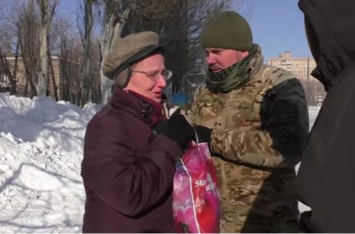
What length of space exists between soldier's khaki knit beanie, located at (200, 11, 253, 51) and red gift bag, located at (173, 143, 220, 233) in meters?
0.79

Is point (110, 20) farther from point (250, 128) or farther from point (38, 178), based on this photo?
point (250, 128)

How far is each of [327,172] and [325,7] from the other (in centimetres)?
→ 43

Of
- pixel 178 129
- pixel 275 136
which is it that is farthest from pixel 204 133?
pixel 178 129

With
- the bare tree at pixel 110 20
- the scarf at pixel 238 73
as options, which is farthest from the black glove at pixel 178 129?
the bare tree at pixel 110 20

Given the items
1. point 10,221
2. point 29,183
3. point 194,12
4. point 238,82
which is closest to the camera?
point 238,82

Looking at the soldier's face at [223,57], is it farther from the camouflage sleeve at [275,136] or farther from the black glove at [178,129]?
the black glove at [178,129]

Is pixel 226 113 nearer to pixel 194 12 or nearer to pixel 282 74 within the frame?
pixel 282 74

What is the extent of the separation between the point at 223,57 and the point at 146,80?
2.30 feet

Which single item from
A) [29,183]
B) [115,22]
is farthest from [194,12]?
[29,183]

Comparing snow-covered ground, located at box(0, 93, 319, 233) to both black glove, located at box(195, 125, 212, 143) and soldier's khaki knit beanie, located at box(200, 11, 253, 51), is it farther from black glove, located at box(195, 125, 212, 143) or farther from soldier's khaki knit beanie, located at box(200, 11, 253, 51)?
black glove, located at box(195, 125, 212, 143)

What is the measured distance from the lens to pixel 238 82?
3.18m

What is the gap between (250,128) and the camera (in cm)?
314

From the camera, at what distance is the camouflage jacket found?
2992 mm

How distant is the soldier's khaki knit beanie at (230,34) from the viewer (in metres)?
3.20
